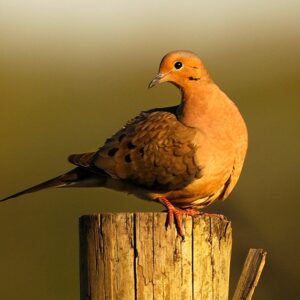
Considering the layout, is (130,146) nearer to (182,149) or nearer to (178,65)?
(182,149)

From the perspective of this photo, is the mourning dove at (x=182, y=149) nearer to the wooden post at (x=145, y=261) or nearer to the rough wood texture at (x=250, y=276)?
the rough wood texture at (x=250, y=276)

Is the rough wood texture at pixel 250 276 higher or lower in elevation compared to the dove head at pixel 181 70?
lower

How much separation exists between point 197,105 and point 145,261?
6.28 feet

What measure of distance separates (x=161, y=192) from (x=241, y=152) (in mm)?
515

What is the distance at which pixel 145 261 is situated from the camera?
18.2ft

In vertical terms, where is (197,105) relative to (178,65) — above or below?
below

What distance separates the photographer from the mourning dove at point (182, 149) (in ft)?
23.4

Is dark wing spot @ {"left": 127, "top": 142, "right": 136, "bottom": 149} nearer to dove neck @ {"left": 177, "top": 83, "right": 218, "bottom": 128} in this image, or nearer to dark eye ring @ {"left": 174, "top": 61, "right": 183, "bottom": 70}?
dove neck @ {"left": 177, "top": 83, "right": 218, "bottom": 128}

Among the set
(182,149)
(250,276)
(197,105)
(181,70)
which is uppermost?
(181,70)

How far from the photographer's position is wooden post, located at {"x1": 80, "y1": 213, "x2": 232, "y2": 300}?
18.2ft

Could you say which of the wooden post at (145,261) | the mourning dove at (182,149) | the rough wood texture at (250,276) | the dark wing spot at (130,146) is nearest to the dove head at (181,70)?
the mourning dove at (182,149)

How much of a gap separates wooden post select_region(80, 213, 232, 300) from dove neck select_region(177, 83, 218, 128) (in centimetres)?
163

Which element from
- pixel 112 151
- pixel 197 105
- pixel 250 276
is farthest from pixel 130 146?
pixel 250 276

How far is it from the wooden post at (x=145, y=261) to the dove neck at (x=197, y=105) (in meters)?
1.63
